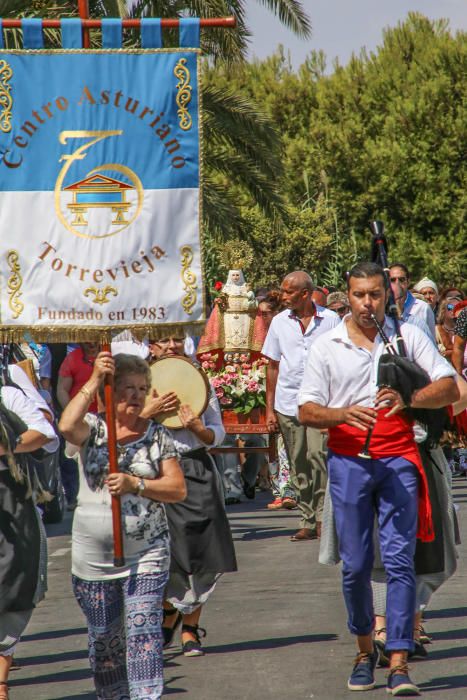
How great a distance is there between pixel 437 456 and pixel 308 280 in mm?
4441

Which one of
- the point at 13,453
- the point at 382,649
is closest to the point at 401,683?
the point at 382,649

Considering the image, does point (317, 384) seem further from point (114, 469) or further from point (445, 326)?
point (445, 326)

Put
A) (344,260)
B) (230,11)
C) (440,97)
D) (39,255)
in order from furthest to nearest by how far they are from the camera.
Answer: (440,97), (344,260), (230,11), (39,255)

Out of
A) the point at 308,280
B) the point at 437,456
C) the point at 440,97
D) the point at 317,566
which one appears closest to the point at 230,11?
the point at 308,280

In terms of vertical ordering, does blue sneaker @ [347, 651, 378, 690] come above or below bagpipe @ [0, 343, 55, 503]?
below

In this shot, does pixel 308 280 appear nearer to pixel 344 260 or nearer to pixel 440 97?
pixel 344 260

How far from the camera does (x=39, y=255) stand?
627 cm

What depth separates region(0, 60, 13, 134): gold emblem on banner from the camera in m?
6.19

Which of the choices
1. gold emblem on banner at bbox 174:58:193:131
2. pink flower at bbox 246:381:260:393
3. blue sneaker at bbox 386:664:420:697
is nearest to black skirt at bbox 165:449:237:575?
blue sneaker at bbox 386:664:420:697

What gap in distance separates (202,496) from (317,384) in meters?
1.49

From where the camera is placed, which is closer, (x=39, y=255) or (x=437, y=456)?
(x=39, y=255)

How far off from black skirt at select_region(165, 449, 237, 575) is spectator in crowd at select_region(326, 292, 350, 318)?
885 centimetres

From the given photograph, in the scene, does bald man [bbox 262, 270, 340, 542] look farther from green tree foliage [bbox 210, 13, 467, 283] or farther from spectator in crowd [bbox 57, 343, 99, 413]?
green tree foliage [bbox 210, 13, 467, 283]

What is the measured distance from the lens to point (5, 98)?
619 centimetres
